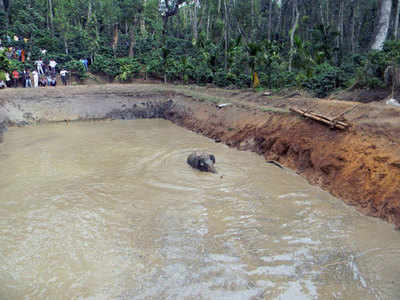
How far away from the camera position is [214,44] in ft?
84.7

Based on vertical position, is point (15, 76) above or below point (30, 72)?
below

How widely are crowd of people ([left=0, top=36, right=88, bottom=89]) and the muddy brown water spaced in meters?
11.1

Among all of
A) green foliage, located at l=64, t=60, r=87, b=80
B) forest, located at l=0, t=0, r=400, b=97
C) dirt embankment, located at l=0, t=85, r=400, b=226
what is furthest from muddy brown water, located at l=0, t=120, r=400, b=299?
green foliage, located at l=64, t=60, r=87, b=80

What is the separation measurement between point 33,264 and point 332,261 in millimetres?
4586

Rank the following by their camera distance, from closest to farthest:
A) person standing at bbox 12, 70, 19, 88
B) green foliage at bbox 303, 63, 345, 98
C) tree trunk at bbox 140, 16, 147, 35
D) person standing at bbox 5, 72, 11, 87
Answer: green foliage at bbox 303, 63, 345, 98, person standing at bbox 5, 72, 11, 87, person standing at bbox 12, 70, 19, 88, tree trunk at bbox 140, 16, 147, 35

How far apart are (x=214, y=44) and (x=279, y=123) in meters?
17.3

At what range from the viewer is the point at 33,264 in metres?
4.95

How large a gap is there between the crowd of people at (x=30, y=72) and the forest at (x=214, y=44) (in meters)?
0.36

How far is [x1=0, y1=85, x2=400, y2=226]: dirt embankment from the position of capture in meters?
6.70

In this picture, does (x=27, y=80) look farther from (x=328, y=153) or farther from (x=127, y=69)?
Answer: (x=328, y=153)

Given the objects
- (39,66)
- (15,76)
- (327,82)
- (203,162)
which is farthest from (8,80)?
(327,82)

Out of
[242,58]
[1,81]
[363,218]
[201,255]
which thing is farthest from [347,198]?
[1,81]

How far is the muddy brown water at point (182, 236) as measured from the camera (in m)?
4.43

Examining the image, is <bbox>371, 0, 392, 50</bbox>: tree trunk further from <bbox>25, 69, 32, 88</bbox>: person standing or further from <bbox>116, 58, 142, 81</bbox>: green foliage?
<bbox>25, 69, 32, 88</bbox>: person standing
